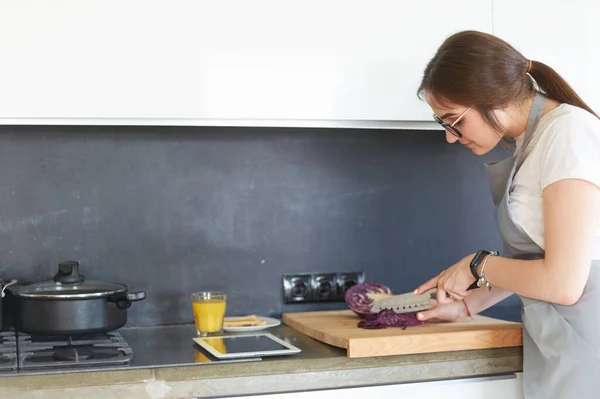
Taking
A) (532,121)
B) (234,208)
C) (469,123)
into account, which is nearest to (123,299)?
(234,208)

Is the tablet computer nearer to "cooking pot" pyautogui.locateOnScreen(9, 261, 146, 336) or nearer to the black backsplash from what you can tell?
"cooking pot" pyautogui.locateOnScreen(9, 261, 146, 336)

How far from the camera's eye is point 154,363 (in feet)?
5.10

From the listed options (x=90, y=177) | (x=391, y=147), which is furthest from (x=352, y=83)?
(x=90, y=177)

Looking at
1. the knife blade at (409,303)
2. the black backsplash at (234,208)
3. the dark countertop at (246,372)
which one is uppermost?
the black backsplash at (234,208)

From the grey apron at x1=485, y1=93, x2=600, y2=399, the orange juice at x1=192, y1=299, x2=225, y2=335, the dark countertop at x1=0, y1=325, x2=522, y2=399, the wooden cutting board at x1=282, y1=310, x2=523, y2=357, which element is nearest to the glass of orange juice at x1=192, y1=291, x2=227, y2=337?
the orange juice at x1=192, y1=299, x2=225, y2=335

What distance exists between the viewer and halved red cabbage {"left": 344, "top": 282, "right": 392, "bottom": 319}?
1968 mm

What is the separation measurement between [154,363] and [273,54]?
30.9 inches

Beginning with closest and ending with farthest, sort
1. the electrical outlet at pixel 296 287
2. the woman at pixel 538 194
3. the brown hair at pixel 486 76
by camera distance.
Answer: the woman at pixel 538 194 → the brown hair at pixel 486 76 → the electrical outlet at pixel 296 287

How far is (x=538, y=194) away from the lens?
1.54 metres

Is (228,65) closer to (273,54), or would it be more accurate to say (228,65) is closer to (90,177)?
(273,54)

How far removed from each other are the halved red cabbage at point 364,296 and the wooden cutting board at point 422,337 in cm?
11

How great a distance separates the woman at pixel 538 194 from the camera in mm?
1425

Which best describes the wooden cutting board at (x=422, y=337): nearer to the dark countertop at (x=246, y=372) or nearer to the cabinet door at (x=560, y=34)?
the dark countertop at (x=246, y=372)

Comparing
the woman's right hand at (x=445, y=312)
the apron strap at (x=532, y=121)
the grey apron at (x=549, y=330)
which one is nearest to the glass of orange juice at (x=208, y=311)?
the woman's right hand at (x=445, y=312)
